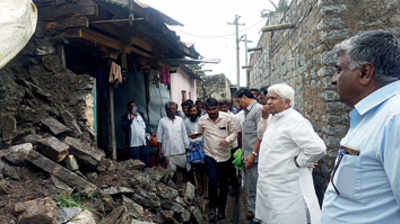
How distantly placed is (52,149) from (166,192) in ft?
5.75

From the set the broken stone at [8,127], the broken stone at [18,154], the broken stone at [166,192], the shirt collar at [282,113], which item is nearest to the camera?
the shirt collar at [282,113]

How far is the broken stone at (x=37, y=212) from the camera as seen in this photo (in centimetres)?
231

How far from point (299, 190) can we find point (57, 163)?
2.80 metres

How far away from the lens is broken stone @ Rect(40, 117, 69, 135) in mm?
3914

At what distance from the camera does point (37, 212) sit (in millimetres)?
2348

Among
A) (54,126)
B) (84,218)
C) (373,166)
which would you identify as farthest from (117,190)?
(373,166)

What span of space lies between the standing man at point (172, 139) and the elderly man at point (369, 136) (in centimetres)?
416

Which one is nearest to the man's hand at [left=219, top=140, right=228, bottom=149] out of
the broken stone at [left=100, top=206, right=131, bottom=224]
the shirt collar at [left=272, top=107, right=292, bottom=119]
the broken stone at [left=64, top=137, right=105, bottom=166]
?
the shirt collar at [left=272, top=107, right=292, bottom=119]

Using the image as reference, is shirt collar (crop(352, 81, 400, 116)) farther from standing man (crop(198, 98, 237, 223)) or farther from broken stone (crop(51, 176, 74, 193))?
standing man (crop(198, 98, 237, 223))

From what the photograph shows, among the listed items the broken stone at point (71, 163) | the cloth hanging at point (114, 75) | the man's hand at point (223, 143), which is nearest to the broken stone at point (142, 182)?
the broken stone at point (71, 163)

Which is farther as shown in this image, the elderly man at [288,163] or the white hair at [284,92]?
the white hair at [284,92]

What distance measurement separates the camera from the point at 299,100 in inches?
208

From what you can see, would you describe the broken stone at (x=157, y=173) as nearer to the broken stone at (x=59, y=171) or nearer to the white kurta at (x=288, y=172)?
the broken stone at (x=59, y=171)

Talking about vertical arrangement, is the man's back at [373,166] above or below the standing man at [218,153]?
above
